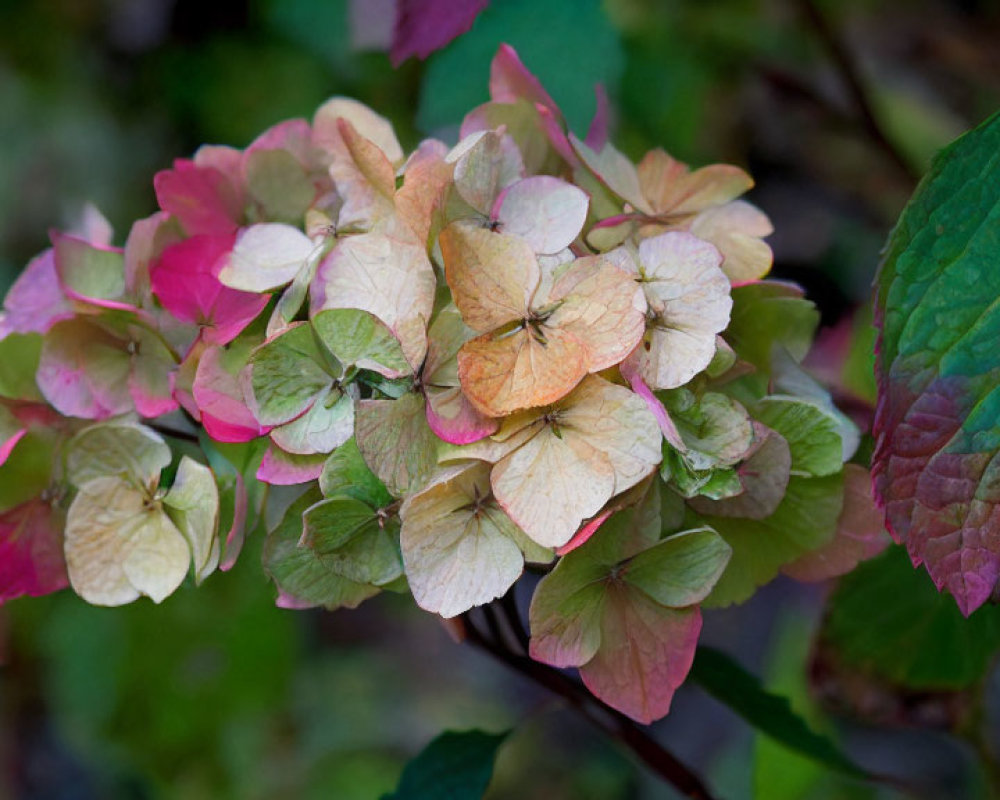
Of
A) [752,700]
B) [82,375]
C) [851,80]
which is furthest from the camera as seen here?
[851,80]

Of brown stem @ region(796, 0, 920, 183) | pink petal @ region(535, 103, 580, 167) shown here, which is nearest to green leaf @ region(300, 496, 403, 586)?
pink petal @ region(535, 103, 580, 167)

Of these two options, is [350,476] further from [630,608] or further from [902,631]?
[902,631]

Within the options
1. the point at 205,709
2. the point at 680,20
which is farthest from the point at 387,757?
the point at 680,20

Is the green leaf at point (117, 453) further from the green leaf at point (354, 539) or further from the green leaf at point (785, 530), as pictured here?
the green leaf at point (785, 530)

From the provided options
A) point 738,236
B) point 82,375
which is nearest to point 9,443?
point 82,375

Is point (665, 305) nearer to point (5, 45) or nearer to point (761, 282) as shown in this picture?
point (761, 282)
